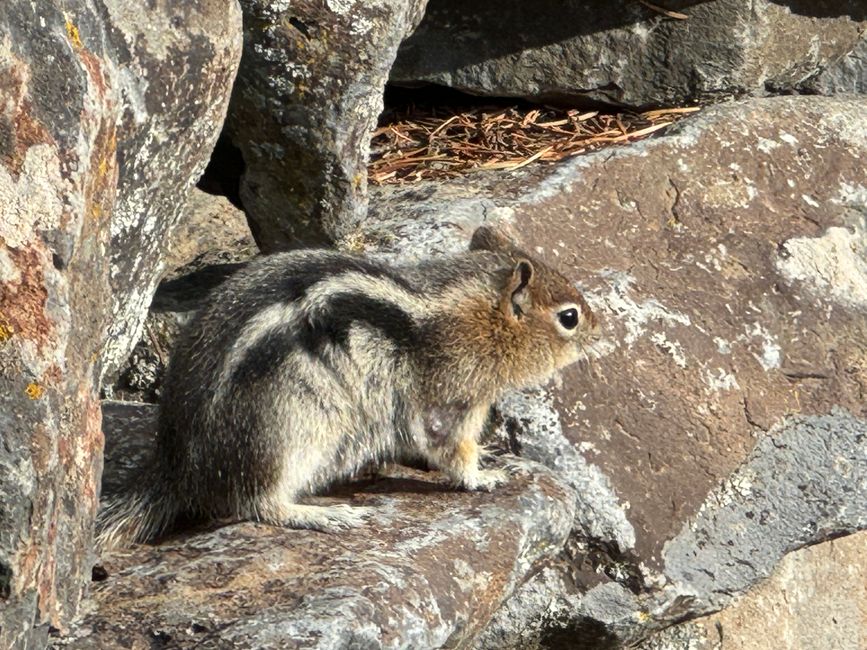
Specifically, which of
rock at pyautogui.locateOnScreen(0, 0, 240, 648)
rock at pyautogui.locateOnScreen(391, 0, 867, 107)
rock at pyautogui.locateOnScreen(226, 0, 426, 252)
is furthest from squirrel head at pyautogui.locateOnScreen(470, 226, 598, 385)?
rock at pyautogui.locateOnScreen(391, 0, 867, 107)

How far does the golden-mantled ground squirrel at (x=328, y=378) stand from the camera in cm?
457

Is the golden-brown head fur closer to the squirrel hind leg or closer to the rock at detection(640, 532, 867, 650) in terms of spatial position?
the squirrel hind leg

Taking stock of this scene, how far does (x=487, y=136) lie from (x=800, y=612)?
2.66 m

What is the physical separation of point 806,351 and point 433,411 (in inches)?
70.2

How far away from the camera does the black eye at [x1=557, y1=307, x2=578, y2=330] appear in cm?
519

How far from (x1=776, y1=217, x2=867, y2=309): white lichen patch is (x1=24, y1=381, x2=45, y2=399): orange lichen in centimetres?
357

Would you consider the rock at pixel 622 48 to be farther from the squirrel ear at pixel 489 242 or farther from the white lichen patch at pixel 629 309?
the squirrel ear at pixel 489 242

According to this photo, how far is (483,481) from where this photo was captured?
16.7ft

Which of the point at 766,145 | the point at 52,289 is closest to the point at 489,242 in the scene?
the point at 766,145

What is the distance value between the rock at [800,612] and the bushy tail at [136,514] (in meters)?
2.20

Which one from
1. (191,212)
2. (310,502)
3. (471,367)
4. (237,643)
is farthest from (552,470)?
(191,212)

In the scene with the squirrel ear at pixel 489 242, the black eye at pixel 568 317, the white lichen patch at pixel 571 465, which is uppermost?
the squirrel ear at pixel 489 242

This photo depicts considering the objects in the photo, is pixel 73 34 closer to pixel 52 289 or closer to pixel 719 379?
pixel 52 289

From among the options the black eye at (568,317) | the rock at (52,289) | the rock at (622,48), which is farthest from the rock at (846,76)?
the rock at (52,289)
